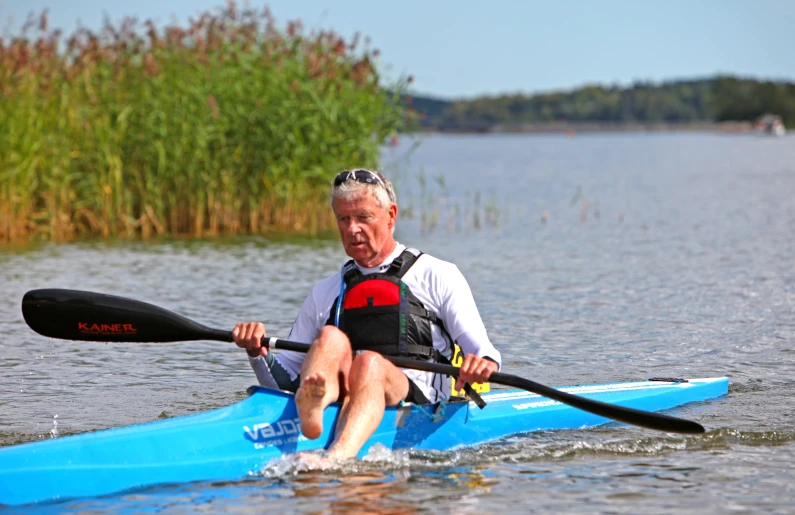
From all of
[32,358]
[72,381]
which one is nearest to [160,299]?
[32,358]

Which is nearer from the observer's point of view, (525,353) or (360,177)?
(360,177)

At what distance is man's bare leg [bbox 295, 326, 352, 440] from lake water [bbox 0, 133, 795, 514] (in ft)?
0.83

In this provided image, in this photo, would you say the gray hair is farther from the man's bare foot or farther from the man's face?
the man's bare foot

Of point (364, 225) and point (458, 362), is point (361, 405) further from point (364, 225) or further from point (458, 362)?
point (364, 225)

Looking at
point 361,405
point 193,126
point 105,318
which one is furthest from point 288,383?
point 193,126

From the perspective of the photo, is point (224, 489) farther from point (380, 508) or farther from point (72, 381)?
point (72, 381)

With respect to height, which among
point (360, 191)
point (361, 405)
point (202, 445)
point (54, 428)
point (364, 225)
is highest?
point (360, 191)

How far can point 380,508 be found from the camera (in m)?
4.66

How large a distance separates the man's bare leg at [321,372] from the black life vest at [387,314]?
19 centimetres

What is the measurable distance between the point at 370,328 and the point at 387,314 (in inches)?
3.9

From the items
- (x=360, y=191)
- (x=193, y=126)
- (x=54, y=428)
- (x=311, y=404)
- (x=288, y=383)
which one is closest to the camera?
(x=311, y=404)

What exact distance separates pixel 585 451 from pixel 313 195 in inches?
361

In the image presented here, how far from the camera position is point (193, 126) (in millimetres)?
13750

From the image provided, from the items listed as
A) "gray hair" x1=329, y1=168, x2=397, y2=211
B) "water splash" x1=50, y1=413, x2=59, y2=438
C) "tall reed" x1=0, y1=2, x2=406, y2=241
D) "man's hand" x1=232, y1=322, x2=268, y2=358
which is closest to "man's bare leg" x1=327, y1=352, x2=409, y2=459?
"man's hand" x1=232, y1=322, x2=268, y2=358
